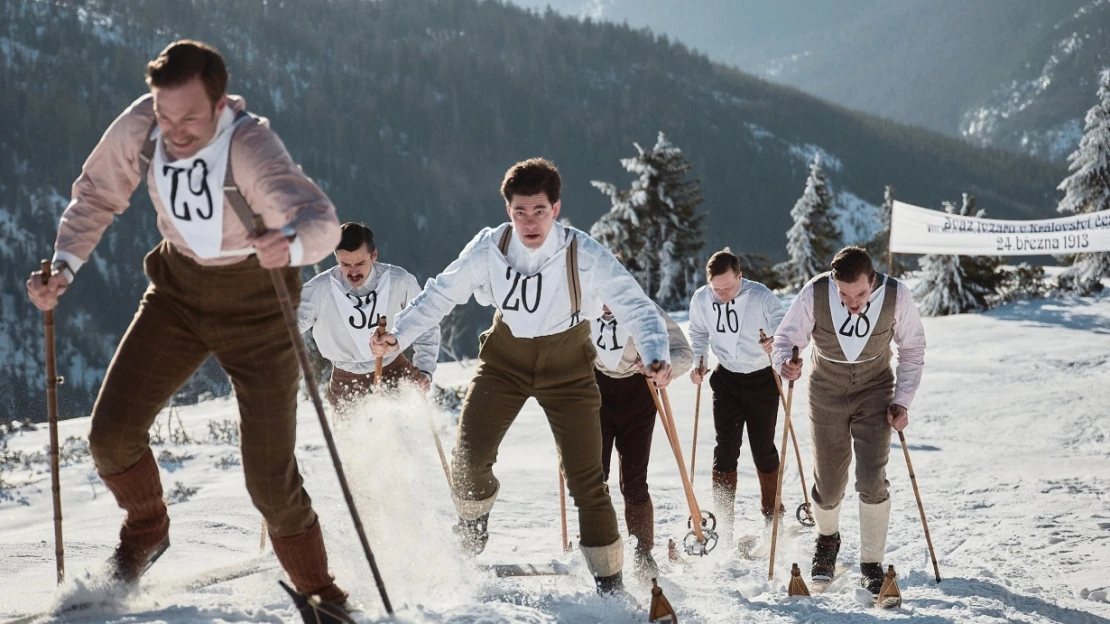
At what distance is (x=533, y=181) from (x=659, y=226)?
104ft

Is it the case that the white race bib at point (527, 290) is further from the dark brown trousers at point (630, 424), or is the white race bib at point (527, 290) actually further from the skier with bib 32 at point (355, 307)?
the dark brown trousers at point (630, 424)

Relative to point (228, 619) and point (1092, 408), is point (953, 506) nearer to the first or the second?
point (1092, 408)

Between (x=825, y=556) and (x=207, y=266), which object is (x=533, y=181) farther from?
(x=825, y=556)

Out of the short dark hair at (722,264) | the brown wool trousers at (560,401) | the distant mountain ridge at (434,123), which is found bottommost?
the brown wool trousers at (560,401)

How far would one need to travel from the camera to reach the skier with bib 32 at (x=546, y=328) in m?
4.27

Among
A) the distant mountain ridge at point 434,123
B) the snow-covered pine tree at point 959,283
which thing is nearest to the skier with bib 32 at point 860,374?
the snow-covered pine tree at point 959,283

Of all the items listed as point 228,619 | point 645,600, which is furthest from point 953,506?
point 228,619

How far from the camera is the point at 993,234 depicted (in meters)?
18.2

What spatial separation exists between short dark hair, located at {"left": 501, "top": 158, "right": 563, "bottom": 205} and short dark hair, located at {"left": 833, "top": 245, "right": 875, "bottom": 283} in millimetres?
1650

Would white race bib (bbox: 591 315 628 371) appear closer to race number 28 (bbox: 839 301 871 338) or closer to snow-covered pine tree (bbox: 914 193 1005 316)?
race number 28 (bbox: 839 301 871 338)

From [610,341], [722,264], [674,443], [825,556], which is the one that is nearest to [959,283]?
[722,264]

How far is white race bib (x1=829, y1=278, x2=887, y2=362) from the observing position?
5.13 metres

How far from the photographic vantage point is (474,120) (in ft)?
547

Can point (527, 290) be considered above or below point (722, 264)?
below
